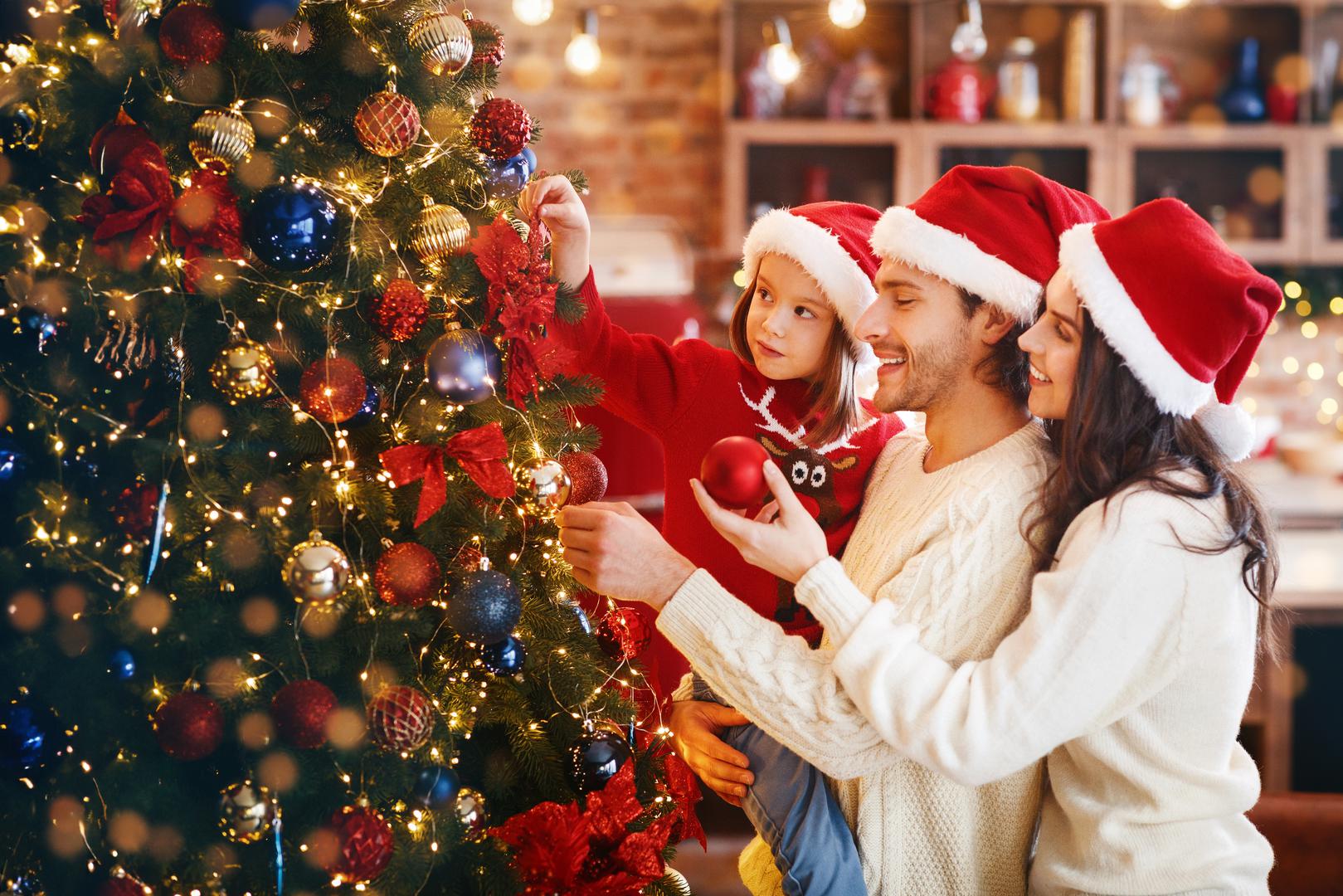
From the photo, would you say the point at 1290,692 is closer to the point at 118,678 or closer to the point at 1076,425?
the point at 1076,425

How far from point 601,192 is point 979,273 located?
8.47 ft

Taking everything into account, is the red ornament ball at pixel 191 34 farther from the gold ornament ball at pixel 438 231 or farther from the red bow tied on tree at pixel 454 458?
the red bow tied on tree at pixel 454 458

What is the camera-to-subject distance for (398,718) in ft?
3.64

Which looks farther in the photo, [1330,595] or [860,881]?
[1330,595]

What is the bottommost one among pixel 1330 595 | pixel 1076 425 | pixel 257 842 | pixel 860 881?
pixel 1330 595

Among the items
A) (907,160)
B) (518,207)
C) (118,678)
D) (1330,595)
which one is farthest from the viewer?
(907,160)

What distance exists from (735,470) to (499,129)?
470 mm

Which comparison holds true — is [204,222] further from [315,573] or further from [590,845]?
[590,845]

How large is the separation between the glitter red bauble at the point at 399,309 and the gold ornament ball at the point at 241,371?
125 millimetres

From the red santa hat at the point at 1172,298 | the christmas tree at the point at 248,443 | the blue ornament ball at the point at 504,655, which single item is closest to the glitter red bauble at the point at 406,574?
the christmas tree at the point at 248,443

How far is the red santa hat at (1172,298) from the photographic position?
1.20 metres

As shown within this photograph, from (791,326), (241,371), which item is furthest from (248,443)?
(791,326)

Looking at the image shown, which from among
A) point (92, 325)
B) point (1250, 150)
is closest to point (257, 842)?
point (92, 325)

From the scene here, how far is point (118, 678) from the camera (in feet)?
3.70
